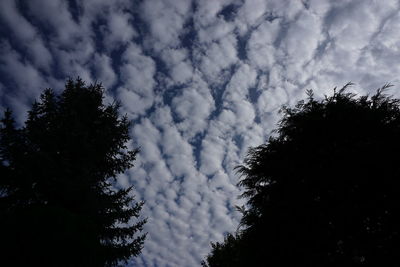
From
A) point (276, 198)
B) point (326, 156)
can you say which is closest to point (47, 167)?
point (276, 198)

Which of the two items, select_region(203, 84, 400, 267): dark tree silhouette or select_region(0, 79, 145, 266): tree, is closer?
select_region(0, 79, 145, 266): tree

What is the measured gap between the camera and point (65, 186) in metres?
8.32

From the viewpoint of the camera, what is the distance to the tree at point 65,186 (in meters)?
4.58

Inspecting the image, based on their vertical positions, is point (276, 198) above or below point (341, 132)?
below

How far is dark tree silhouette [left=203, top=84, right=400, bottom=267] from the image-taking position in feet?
23.4

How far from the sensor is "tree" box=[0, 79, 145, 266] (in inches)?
180

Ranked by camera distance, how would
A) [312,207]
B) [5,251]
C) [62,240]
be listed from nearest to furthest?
[5,251]
[62,240]
[312,207]

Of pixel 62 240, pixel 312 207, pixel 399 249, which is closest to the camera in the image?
pixel 62 240

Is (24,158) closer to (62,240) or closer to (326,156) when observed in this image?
(62,240)

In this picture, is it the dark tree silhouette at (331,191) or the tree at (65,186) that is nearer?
the tree at (65,186)

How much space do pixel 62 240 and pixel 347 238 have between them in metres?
8.27

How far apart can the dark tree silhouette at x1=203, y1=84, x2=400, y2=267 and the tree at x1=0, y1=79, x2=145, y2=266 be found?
5898 millimetres

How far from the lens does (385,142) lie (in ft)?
24.7

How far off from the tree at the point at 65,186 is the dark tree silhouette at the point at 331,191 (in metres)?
5.90
